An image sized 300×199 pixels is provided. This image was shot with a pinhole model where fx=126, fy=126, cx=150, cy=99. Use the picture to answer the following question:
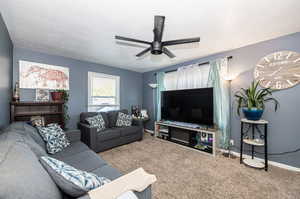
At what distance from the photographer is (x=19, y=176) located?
625 mm

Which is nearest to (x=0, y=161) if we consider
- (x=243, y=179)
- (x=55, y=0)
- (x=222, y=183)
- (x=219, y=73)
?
(x=55, y=0)

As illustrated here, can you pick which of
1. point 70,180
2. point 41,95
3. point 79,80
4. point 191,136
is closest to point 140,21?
point 70,180

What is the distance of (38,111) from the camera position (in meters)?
3.06

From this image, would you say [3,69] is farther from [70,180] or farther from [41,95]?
[70,180]

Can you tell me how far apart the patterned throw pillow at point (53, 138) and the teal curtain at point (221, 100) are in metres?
3.25

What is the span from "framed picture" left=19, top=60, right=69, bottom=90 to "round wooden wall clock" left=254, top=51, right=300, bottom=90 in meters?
4.62

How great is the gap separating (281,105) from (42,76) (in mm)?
5248

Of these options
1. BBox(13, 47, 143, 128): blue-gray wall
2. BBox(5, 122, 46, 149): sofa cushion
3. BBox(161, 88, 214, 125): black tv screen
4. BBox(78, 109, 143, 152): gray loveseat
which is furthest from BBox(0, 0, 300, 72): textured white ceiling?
BBox(78, 109, 143, 152): gray loveseat

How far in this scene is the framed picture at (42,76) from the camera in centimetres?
294

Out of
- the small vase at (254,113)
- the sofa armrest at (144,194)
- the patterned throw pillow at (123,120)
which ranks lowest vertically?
the sofa armrest at (144,194)

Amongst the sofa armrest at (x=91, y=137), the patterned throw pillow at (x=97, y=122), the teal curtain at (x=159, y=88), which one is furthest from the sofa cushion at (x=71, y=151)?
the teal curtain at (x=159, y=88)

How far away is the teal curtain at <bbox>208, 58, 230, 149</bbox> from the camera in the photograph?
2941 mm

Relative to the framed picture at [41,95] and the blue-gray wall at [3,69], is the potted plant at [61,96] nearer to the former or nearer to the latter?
the framed picture at [41,95]

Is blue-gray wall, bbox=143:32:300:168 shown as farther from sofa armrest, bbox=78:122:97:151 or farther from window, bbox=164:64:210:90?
sofa armrest, bbox=78:122:97:151
